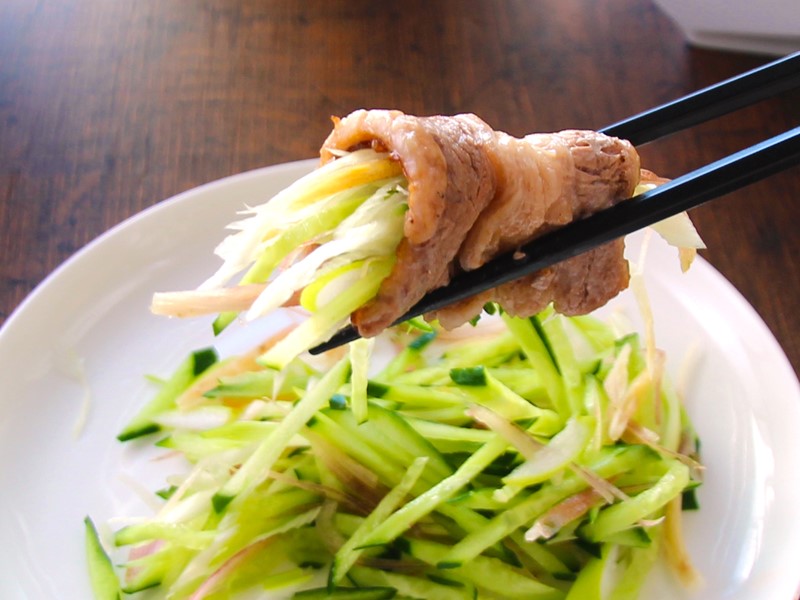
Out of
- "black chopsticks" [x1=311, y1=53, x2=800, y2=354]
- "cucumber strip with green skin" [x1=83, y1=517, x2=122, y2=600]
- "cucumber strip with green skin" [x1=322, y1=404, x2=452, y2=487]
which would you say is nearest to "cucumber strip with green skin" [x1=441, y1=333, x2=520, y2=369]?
"cucumber strip with green skin" [x1=322, y1=404, x2=452, y2=487]

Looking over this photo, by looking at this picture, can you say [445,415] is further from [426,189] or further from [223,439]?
[426,189]

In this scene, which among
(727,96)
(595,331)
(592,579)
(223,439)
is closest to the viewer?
(727,96)

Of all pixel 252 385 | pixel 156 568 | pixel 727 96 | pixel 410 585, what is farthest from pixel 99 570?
pixel 727 96

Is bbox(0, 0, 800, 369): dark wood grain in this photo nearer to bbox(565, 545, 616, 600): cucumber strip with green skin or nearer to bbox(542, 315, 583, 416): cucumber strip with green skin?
bbox(542, 315, 583, 416): cucumber strip with green skin

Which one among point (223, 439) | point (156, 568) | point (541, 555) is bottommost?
point (541, 555)

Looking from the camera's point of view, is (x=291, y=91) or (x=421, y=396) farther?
(x=291, y=91)

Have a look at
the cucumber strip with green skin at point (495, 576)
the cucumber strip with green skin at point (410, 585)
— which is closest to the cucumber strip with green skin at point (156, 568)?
the cucumber strip with green skin at point (410, 585)
